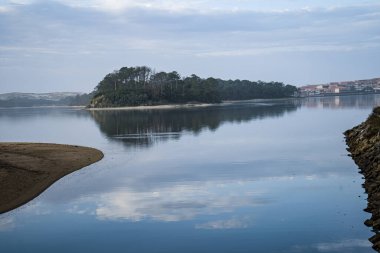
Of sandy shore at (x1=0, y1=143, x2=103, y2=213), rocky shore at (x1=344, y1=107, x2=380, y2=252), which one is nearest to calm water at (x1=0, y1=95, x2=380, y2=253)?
rocky shore at (x1=344, y1=107, x2=380, y2=252)

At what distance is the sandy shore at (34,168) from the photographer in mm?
21902

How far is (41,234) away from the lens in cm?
1698

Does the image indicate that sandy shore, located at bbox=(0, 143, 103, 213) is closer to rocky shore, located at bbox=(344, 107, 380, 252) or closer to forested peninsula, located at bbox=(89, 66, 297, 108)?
rocky shore, located at bbox=(344, 107, 380, 252)

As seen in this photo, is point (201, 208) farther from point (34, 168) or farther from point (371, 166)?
point (34, 168)

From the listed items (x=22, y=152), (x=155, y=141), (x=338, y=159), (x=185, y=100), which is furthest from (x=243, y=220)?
(x=185, y=100)

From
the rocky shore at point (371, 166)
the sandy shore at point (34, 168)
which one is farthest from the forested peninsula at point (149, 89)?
the rocky shore at point (371, 166)

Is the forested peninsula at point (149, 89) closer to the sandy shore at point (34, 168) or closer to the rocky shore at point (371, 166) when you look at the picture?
the sandy shore at point (34, 168)

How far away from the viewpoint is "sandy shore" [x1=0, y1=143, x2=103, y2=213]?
21.9m

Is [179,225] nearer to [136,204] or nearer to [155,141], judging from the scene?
[136,204]

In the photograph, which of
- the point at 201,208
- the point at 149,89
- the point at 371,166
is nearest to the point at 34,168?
the point at 201,208

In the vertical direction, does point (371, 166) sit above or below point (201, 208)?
above

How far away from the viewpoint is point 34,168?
2808cm

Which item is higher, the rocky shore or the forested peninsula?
the forested peninsula

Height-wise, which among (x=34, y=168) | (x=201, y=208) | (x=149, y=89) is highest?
(x=149, y=89)
